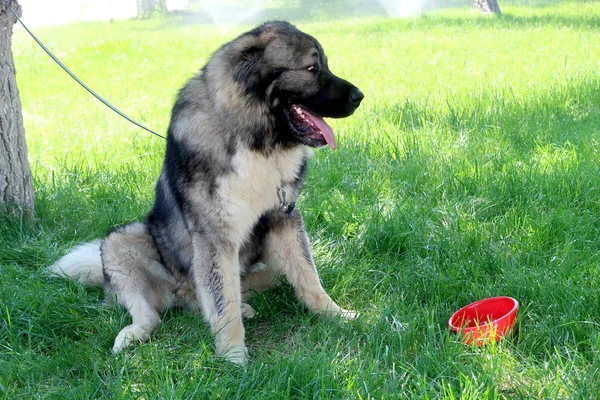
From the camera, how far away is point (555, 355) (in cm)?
244

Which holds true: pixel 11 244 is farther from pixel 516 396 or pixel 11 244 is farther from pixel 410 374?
pixel 516 396

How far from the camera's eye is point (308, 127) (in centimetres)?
288

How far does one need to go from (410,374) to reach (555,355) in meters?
0.54

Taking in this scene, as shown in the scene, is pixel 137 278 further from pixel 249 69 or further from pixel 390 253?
A: pixel 390 253

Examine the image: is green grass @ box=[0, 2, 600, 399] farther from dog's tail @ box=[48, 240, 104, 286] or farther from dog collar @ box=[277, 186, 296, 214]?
dog collar @ box=[277, 186, 296, 214]

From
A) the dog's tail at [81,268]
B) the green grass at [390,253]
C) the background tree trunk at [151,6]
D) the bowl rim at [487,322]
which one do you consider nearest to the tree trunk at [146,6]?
the background tree trunk at [151,6]

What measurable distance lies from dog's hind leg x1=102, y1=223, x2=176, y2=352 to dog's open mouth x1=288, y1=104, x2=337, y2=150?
99 centimetres

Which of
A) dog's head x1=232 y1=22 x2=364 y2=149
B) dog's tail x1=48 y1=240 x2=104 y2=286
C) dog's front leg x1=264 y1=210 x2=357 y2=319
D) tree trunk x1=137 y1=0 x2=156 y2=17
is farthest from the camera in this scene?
tree trunk x1=137 y1=0 x2=156 y2=17

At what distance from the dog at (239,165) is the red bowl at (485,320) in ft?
1.63

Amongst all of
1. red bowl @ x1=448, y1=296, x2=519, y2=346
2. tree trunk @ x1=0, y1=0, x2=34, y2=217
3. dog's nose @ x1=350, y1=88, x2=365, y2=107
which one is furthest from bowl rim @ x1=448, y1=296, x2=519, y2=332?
tree trunk @ x1=0, y1=0, x2=34, y2=217

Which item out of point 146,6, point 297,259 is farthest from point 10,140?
point 146,6

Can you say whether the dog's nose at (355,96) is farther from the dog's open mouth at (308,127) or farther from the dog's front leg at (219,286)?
the dog's front leg at (219,286)

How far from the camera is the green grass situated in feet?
Result: 7.99

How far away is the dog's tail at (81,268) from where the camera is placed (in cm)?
335
